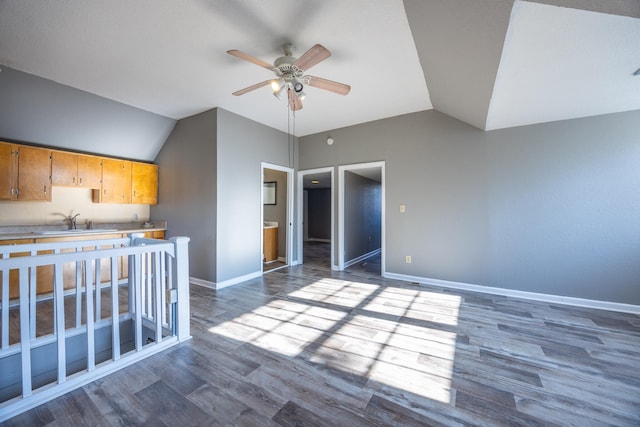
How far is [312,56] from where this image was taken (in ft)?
6.96

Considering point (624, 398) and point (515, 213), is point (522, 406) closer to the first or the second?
point (624, 398)

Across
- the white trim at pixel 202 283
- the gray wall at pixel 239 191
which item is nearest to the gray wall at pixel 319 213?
the gray wall at pixel 239 191

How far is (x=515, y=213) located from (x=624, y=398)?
2316 mm

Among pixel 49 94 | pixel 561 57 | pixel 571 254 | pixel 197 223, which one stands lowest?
pixel 571 254

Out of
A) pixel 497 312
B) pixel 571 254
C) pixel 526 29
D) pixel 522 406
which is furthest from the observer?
pixel 571 254

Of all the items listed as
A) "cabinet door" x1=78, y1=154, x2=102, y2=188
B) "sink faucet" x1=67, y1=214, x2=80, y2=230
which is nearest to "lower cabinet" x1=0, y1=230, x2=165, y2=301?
"sink faucet" x1=67, y1=214, x2=80, y2=230

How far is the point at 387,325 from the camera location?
264cm

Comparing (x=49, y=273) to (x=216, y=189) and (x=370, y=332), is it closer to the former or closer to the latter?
(x=216, y=189)

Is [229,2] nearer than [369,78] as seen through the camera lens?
Yes

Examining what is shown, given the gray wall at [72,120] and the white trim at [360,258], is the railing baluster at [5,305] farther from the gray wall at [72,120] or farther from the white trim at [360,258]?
the white trim at [360,258]

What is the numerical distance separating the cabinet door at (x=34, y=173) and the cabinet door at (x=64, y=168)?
0.05 meters

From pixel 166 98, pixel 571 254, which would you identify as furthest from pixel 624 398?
pixel 166 98

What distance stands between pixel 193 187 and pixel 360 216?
3.49 m

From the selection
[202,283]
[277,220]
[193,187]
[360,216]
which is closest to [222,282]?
[202,283]
